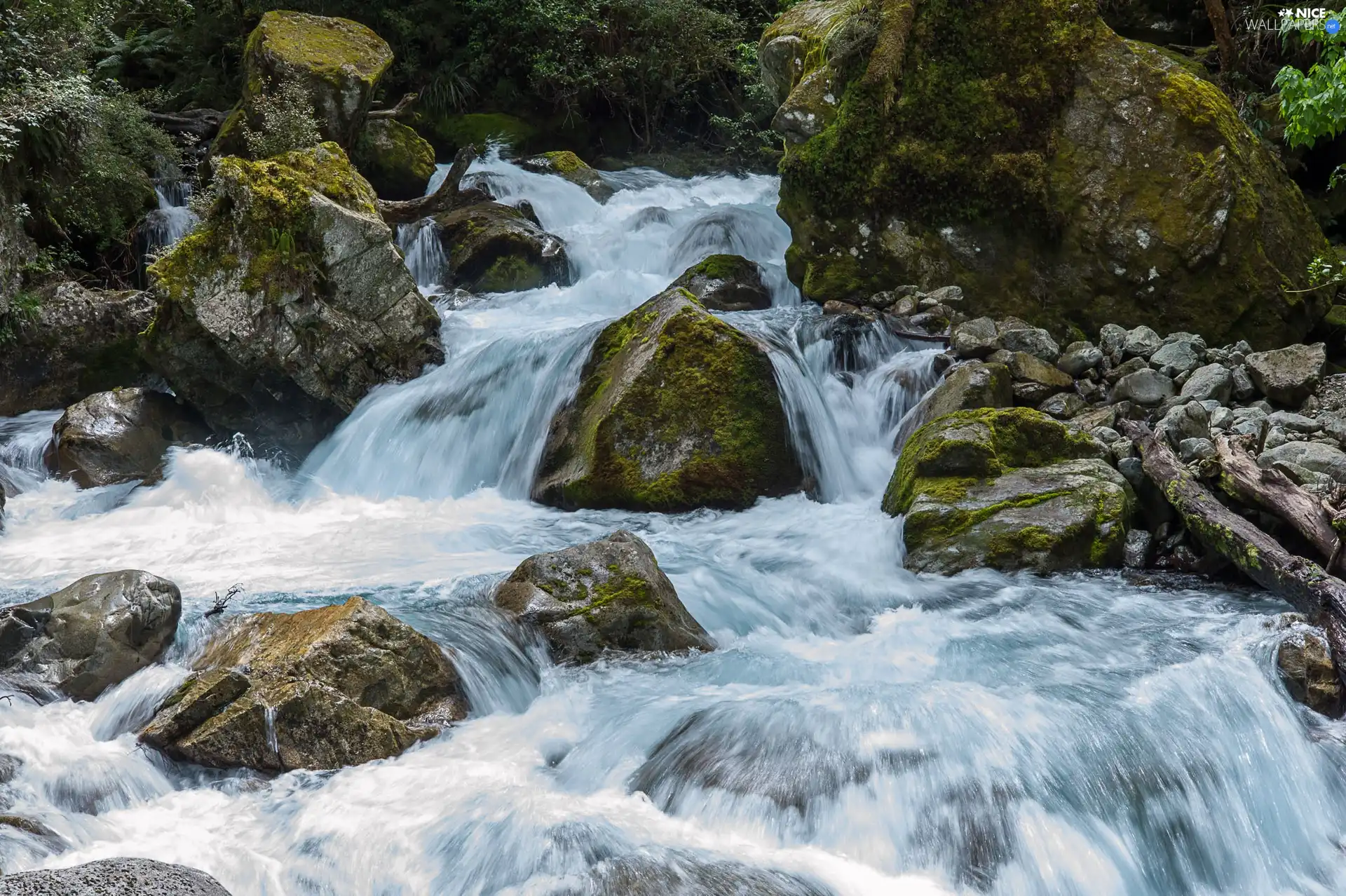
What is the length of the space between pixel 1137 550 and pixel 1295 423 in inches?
66.2

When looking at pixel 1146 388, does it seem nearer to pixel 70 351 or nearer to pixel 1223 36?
pixel 1223 36

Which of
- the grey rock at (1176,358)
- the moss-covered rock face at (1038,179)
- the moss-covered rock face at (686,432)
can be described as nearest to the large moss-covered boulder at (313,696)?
the moss-covered rock face at (686,432)

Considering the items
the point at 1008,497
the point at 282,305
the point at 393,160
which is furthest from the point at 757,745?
the point at 393,160

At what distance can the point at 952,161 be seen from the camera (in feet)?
33.8

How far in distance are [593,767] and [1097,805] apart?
227 centimetres

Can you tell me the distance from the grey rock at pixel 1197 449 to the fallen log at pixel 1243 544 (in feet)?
0.50

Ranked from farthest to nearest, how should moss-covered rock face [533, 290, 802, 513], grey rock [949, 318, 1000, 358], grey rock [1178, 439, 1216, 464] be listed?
1. grey rock [949, 318, 1000, 358]
2. moss-covered rock face [533, 290, 802, 513]
3. grey rock [1178, 439, 1216, 464]

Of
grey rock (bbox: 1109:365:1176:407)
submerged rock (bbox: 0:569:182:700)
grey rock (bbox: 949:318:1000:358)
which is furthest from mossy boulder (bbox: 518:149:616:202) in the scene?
submerged rock (bbox: 0:569:182:700)

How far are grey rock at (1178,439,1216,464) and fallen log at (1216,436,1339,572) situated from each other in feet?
0.40

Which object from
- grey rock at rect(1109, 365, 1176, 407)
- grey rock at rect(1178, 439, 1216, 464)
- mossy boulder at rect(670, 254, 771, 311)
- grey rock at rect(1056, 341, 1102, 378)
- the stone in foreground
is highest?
mossy boulder at rect(670, 254, 771, 311)

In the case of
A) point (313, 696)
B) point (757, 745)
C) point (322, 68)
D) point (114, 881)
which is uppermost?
point (322, 68)

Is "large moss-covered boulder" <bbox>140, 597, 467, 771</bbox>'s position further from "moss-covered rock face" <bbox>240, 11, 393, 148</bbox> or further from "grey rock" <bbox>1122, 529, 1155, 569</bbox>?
"moss-covered rock face" <bbox>240, 11, 393, 148</bbox>

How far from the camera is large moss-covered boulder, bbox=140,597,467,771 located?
4.41 m

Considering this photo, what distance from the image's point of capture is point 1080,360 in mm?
8781
